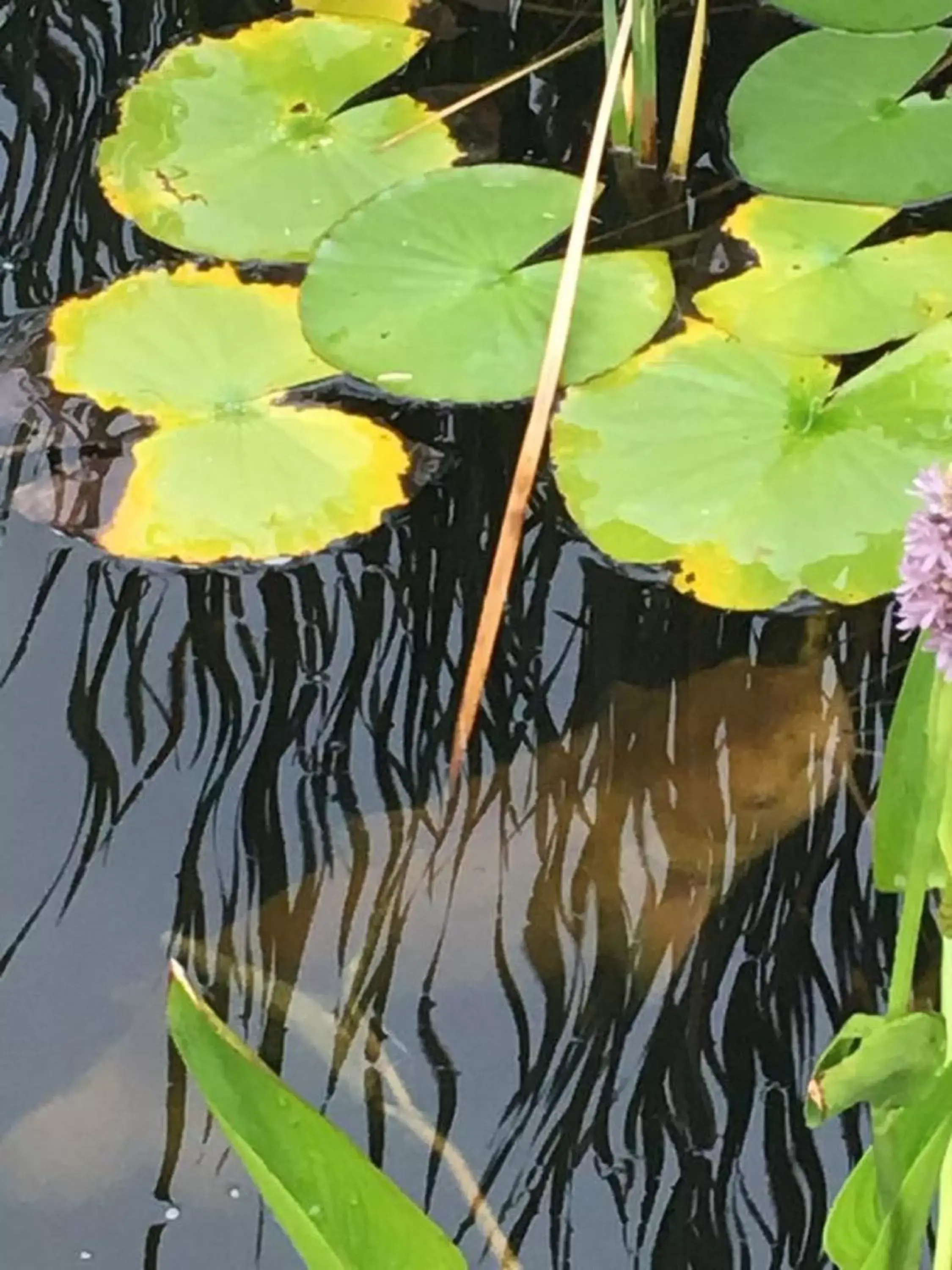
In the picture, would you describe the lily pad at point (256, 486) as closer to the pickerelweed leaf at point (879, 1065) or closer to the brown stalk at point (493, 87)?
the brown stalk at point (493, 87)

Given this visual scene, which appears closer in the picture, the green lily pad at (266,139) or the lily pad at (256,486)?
the lily pad at (256,486)

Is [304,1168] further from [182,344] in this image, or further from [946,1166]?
[182,344]

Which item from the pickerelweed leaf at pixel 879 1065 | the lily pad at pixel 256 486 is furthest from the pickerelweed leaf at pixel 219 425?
the pickerelweed leaf at pixel 879 1065

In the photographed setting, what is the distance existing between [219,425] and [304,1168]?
655 mm

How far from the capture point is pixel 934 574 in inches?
20.6

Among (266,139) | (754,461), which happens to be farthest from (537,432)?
(266,139)

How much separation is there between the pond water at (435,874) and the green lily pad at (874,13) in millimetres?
484

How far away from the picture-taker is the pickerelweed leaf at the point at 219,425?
1.15m

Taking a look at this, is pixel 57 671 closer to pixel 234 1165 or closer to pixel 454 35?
pixel 234 1165

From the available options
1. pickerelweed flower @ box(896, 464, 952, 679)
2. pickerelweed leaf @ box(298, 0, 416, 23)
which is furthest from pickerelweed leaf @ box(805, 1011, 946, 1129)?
pickerelweed leaf @ box(298, 0, 416, 23)

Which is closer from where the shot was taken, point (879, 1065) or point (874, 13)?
point (879, 1065)

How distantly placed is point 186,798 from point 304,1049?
6.6 inches

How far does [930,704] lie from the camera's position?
0.58m

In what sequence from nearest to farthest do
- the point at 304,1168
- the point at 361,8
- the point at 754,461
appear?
the point at 304,1168
the point at 754,461
the point at 361,8
